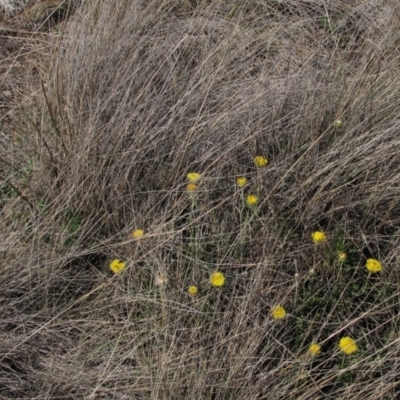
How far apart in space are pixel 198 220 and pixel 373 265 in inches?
19.7

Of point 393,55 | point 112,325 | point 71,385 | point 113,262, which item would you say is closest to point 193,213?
point 113,262

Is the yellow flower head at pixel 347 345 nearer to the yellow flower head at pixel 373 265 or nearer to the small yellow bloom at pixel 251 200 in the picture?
the yellow flower head at pixel 373 265

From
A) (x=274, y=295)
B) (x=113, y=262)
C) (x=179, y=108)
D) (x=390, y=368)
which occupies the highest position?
(x=179, y=108)

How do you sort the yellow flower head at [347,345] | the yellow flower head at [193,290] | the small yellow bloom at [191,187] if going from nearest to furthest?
the yellow flower head at [347,345]
the yellow flower head at [193,290]
the small yellow bloom at [191,187]

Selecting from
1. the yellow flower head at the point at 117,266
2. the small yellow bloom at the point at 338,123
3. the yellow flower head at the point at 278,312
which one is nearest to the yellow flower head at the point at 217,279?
the yellow flower head at the point at 278,312

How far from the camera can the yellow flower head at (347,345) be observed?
1.57m

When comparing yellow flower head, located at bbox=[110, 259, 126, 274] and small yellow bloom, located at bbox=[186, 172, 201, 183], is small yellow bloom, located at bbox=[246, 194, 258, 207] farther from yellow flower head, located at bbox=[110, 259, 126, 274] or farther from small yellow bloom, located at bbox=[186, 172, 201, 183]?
yellow flower head, located at bbox=[110, 259, 126, 274]

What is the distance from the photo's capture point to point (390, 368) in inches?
64.1

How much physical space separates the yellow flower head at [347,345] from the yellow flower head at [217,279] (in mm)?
330

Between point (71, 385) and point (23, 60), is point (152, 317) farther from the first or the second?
point (23, 60)

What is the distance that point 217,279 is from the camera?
1688 mm

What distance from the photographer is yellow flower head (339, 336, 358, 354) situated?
5.16 feet

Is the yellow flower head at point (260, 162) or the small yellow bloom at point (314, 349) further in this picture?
the yellow flower head at point (260, 162)

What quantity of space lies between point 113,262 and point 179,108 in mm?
607
